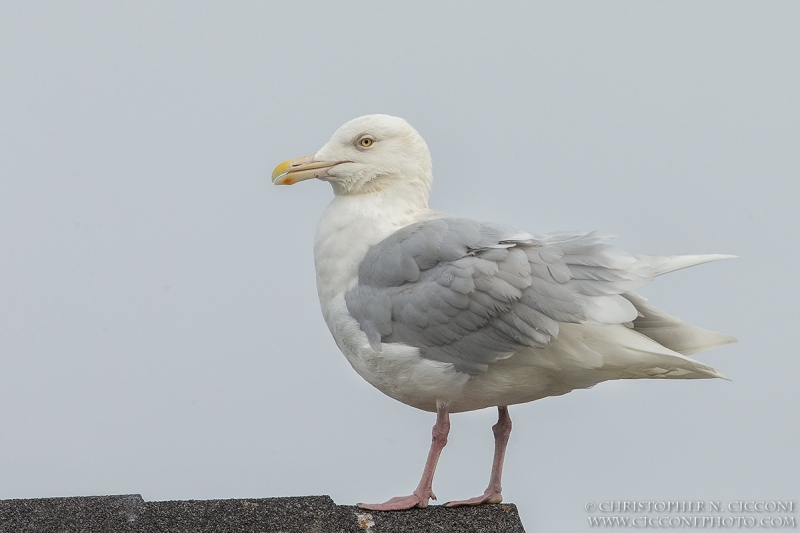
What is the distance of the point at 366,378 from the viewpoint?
23.5ft

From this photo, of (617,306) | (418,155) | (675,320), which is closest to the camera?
(617,306)

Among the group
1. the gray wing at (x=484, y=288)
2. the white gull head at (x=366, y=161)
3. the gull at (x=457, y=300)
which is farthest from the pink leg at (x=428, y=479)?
the white gull head at (x=366, y=161)

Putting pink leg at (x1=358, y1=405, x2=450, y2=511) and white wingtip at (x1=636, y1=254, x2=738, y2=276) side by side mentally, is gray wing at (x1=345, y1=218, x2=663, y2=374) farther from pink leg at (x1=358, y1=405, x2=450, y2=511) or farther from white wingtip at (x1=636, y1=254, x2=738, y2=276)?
pink leg at (x1=358, y1=405, x2=450, y2=511)

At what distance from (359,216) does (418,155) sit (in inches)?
20.0

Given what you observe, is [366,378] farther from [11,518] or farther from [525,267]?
[11,518]

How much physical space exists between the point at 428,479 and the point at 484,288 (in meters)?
1.23

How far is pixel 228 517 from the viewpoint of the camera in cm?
683

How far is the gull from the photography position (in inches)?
259

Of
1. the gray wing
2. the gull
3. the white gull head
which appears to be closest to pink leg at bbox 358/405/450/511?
the gull

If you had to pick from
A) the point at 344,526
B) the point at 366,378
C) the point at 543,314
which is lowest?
the point at 344,526

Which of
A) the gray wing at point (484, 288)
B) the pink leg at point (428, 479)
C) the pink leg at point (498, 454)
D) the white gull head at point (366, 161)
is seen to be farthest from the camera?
the pink leg at point (498, 454)

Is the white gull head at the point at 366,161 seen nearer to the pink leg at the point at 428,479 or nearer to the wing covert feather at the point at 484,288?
the wing covert feather at the point at 484,288

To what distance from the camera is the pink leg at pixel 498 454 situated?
24.3 feet

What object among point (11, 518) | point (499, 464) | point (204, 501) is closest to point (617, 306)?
point (499, 464)
